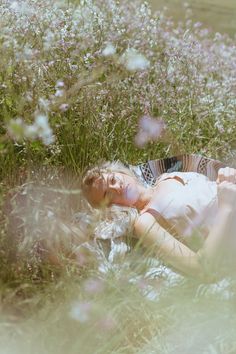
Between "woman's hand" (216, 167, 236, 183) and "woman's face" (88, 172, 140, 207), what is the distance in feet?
0.99

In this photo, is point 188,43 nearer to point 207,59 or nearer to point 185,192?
point 207,59

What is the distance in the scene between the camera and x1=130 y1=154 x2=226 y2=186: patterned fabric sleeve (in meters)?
2.66

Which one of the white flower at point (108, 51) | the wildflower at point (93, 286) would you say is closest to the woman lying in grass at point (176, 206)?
the wildflower at point (93, 286)

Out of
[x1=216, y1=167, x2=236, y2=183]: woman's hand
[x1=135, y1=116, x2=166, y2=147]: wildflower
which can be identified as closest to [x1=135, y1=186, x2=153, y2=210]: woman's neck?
[x1=216, y1=167, x2=236, y2=183]: woman's hand

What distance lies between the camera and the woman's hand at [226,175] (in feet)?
8.00

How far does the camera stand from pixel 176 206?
2.38 metres

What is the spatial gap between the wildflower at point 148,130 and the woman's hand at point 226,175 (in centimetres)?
45

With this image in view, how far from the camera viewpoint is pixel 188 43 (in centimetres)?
338

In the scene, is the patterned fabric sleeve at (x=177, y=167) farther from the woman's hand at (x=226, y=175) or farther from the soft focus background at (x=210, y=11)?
the soft focus background at (x=210, y=11)

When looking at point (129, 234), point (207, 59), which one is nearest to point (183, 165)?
point (129, 234)

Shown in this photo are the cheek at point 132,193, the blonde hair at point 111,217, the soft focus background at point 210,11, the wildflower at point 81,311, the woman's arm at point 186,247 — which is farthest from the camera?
the soft focus background at point 210,11

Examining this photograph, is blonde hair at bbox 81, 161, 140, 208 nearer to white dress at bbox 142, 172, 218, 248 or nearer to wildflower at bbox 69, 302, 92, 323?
white dress at bbox 142, 172, 218, 248

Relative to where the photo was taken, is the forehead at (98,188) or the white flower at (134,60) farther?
the white flower at (134,60)

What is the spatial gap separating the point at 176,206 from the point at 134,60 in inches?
31.8
